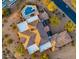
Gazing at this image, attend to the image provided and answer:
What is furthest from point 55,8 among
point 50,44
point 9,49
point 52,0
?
point 9,49

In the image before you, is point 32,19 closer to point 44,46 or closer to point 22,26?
point 22,26

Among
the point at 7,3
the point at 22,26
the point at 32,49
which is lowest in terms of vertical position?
the point at 32,49

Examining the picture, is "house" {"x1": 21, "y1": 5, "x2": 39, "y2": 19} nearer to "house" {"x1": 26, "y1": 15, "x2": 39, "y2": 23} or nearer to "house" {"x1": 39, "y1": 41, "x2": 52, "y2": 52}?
"house" {"x1": 26, "y1": 15, "x2": 39, "y2": 23}

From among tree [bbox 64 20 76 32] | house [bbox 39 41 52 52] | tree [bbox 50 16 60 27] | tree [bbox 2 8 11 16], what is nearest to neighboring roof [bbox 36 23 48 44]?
house [bbox 39 41 52 52]

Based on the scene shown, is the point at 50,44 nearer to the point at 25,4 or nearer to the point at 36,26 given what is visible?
the point at 36,26

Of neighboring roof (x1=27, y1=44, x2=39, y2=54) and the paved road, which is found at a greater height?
the paved road

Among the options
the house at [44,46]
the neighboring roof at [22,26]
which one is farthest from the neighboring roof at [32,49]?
the neighboring roof at [22,26]

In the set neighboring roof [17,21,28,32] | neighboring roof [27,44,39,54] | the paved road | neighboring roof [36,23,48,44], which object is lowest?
neighboring roof [27,44,39,54]

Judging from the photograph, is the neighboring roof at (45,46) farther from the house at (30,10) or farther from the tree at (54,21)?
the house at (30,10)

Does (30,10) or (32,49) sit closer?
(32,49)

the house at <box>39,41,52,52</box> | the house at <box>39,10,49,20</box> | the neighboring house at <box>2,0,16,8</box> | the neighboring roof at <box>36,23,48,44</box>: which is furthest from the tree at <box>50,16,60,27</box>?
the neighboring house at <box>2,0,16,8</box>

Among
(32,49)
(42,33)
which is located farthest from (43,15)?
(32,49)

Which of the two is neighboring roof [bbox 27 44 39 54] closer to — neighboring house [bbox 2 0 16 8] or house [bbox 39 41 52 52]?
house [bbox 39 41 52 52]
